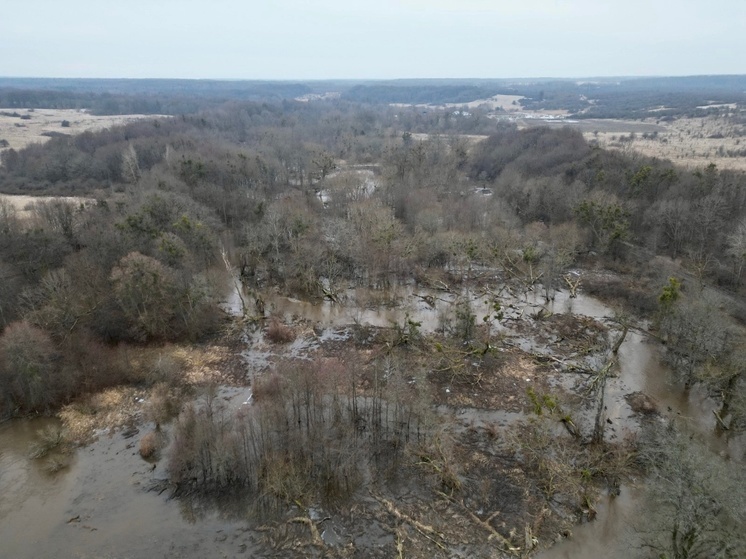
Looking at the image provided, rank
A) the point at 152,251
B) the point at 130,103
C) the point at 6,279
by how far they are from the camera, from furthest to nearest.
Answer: the point at 130,103 → the point at 152,251 → the point at 6,279

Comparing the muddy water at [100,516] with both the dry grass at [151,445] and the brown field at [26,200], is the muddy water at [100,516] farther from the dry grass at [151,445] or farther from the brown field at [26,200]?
the brown field at [26,200]

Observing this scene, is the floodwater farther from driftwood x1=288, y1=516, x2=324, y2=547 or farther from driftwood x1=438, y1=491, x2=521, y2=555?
driftwood x1=288, y1=516, x2=324, y2=547

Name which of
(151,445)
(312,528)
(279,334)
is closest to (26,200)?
(279,334)

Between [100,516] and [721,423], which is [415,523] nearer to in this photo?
[100,516]

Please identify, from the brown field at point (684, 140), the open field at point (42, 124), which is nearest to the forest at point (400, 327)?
the brown field at point (684, 140)

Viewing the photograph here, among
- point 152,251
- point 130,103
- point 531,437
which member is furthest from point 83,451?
point 130,103

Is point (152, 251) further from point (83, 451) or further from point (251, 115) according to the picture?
point (251, 115)
